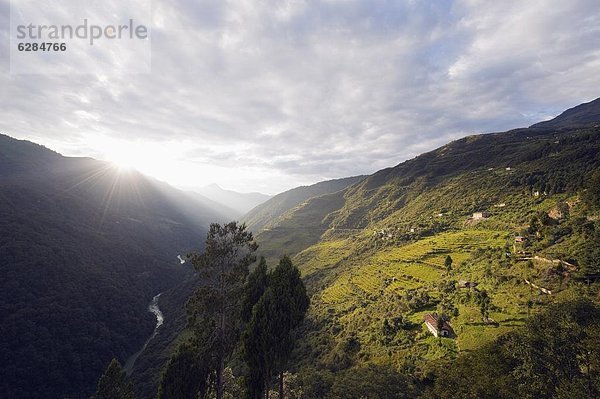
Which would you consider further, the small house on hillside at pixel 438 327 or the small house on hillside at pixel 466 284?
the small house on hillside at pixel 466 284

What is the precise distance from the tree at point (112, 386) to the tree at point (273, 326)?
2092 centimetres

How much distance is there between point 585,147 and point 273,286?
164296mm

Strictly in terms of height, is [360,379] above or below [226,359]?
below

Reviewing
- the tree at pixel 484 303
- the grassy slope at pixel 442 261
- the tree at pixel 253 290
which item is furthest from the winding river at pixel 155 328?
the tree at pixel 484 303

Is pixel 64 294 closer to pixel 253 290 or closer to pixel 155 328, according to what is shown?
pixel 155 328

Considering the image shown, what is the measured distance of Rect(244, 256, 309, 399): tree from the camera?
24688 millimetres

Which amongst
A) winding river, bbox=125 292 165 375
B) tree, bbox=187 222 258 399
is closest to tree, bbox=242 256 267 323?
tree, bbox=187 222 258 399

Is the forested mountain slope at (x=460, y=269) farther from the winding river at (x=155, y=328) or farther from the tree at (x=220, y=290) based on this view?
the winding river at (x=155, y=328)

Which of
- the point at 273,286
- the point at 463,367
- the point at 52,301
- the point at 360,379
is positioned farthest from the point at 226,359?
the point at 52,301

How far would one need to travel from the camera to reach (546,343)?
26.6 meters

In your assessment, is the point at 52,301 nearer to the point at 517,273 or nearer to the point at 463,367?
the point at 463,367

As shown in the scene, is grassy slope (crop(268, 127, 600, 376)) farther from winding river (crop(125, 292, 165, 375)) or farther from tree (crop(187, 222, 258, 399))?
winding river (crop(125, 292, 165, 375))

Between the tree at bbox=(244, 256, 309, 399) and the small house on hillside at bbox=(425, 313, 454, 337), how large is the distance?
93.1ft

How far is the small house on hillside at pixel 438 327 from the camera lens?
44312 millimetres
